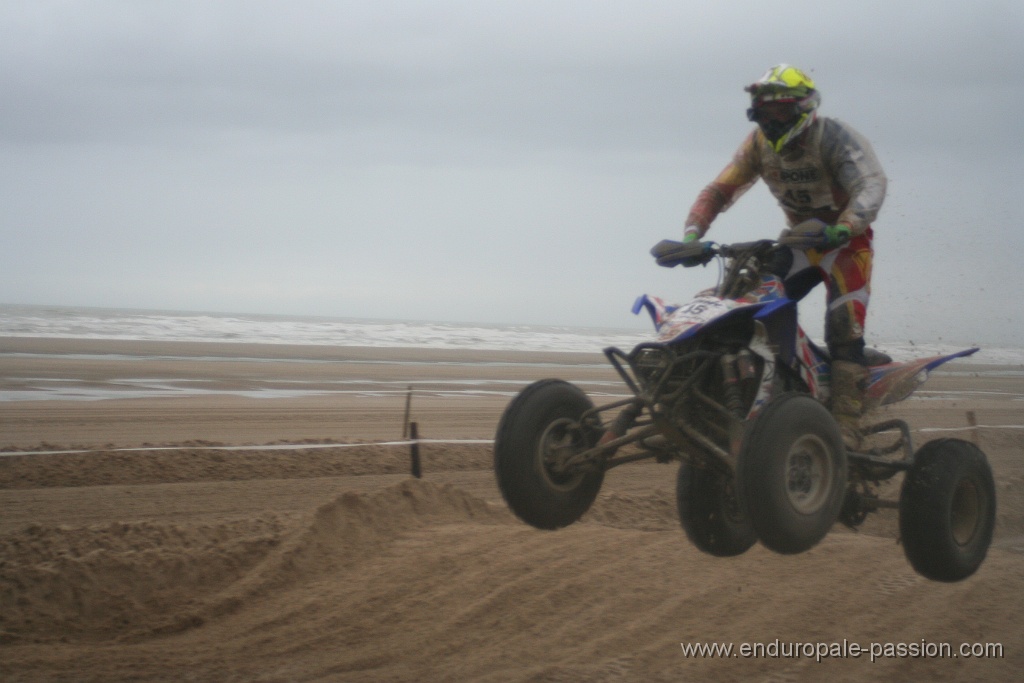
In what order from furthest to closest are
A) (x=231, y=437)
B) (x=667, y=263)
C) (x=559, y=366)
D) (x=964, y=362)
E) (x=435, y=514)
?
(x=964, y=362) < (x=559, y=366) < (x=231, y=437) < (x=435, y=514) < (x=667, y=263)

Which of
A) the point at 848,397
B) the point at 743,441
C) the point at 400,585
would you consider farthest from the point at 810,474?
the point at 400,585

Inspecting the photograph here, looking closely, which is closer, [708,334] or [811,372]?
[708,334]

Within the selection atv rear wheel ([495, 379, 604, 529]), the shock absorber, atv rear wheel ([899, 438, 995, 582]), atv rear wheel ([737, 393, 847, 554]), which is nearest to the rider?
atv rear wheel ([899, 438, 995, 582])

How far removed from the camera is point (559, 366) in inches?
1251

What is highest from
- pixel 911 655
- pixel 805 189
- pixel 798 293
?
pixel 805 189

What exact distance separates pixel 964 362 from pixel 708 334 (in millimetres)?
46701

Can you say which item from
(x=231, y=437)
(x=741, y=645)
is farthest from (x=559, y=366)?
(x=741, y=645)

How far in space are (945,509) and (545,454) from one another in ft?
7.56

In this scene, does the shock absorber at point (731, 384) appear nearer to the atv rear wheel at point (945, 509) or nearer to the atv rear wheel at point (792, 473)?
the atv rear wheel at point (792, 473)

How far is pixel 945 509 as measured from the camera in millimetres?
5203

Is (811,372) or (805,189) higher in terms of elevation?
(805,189)

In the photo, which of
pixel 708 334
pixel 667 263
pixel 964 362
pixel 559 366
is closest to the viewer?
pixel 708 334

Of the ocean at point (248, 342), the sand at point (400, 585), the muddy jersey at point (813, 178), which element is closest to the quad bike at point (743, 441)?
the muddy jersey at point (813, 178)

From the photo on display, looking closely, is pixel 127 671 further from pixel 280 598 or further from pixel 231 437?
pixel 231 437
